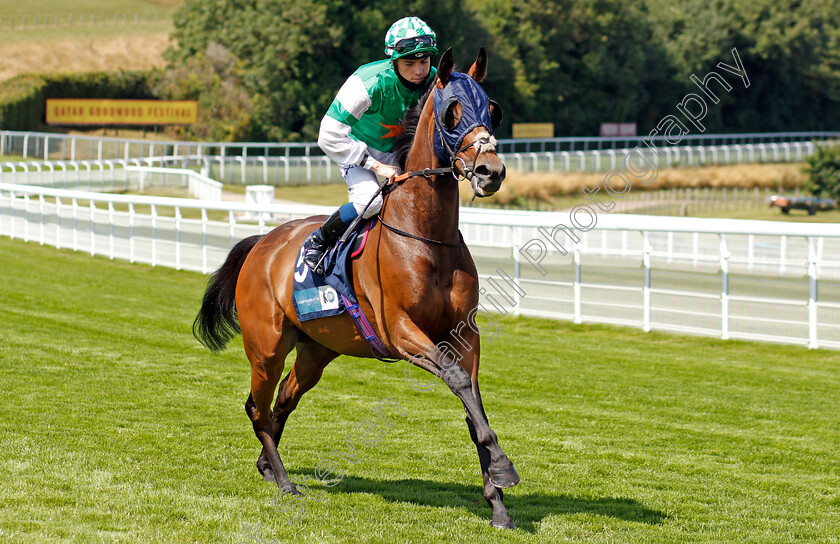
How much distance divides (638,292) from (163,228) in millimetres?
9171

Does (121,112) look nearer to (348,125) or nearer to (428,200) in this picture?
(348,125)

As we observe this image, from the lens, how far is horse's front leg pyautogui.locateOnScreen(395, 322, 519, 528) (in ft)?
13.7

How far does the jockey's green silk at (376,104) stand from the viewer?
4707 mm

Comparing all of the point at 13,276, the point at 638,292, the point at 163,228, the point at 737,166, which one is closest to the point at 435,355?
the point at 638,292

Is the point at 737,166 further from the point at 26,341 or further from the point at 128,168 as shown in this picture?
the point at 26,341

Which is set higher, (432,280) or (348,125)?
(348,125)

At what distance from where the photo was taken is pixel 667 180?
3766 centimetres

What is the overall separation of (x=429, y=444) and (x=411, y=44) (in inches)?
108

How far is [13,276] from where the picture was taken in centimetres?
1516

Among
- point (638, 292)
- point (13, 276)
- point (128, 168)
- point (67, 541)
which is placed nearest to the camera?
point (67, 541)

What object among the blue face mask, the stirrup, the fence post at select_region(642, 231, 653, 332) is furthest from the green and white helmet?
the fence post at select_region(642, 231, 653, 332)

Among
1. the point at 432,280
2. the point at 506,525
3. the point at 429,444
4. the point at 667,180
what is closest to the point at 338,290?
the point at 432,280

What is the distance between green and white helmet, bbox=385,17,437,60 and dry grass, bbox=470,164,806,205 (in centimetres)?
2255

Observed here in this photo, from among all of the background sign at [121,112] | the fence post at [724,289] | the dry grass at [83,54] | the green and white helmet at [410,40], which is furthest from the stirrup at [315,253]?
the dry grass at [83,54]
